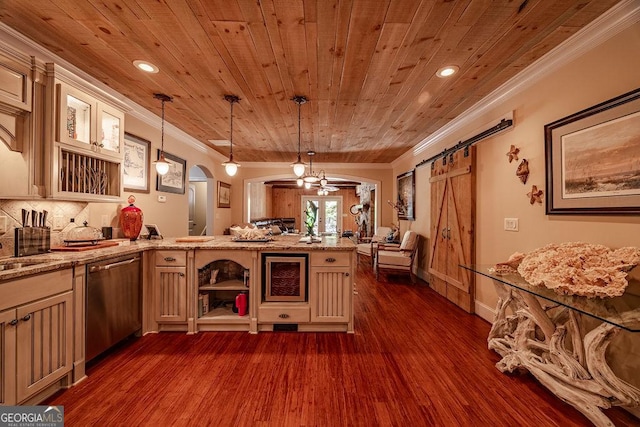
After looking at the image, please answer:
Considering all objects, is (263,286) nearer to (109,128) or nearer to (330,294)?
(330,294)

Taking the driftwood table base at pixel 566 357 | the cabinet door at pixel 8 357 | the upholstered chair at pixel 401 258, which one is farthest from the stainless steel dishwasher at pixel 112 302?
the upholstered chair at pixel 401 258

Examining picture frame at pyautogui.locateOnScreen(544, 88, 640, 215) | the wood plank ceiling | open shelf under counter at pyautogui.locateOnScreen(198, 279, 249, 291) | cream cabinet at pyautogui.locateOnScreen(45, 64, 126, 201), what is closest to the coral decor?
cream cabinet at pyautogui.locateOnScreen(45, 64, 126, 201)

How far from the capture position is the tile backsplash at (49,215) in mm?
1930

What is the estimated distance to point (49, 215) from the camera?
225cm

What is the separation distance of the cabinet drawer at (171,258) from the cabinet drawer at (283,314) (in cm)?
94

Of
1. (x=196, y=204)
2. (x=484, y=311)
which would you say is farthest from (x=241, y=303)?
(x=196, y=204)

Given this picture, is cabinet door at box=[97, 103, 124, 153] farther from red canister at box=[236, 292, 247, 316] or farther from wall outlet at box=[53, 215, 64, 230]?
red canister at box=[236, 292, 247, 316]

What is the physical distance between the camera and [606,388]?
1.51 m

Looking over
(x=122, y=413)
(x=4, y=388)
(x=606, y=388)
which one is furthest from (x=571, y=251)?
(x=4, y=388)

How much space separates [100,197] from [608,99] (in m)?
4.10

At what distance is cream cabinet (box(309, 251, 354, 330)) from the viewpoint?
271 cm

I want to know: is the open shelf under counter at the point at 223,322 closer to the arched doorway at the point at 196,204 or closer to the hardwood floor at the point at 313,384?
the hardwood floor at the point at 313,384

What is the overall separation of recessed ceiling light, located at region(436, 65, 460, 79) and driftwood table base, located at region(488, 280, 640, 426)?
1.94m

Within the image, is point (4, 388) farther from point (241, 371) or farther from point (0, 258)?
point (241, 371)
